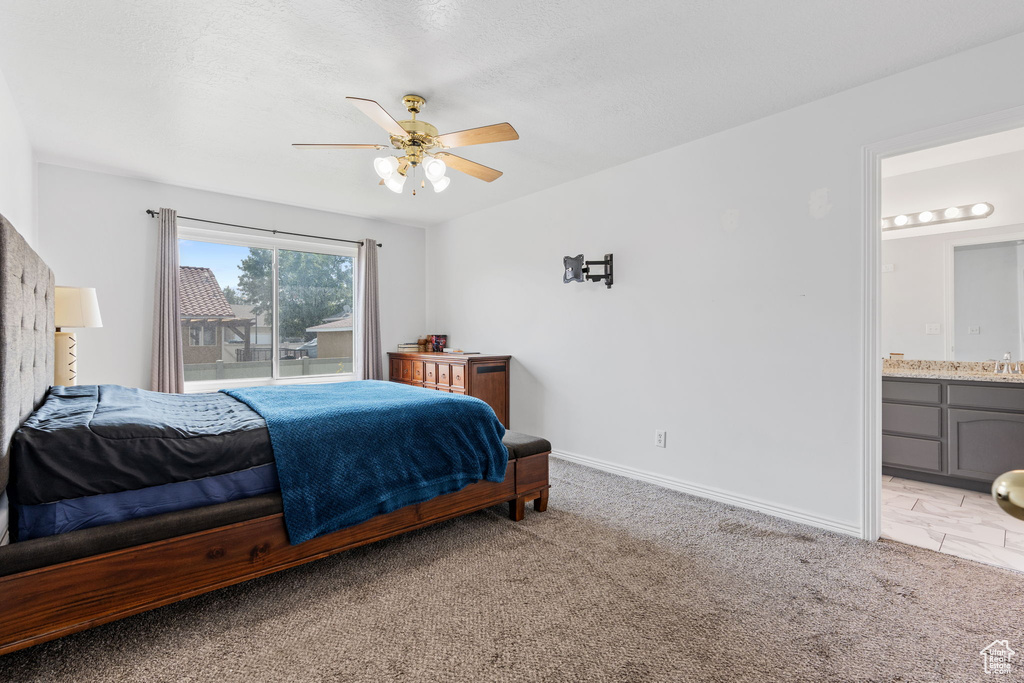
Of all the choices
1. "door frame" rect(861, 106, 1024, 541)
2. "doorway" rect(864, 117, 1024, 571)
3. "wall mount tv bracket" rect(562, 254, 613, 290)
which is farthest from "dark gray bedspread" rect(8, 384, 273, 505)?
"doorway" rect(864, 117, 1024, 571)

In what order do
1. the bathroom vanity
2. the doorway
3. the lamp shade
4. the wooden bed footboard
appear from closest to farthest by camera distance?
the wooden bed footboard, the lamp shade, the doorway, the bathroom vanity

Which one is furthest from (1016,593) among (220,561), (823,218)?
(220,561)

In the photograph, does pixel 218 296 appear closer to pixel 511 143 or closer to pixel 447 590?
pixel 511 143

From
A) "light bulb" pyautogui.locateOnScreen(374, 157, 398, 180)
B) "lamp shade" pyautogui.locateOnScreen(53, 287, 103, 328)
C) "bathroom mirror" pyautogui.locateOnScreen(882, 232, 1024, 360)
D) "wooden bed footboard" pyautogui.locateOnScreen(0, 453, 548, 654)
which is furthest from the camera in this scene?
"bathroom mirror" pyautogui.locateOnScreen(882, 232, 1024, 360)

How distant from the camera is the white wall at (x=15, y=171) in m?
2.44

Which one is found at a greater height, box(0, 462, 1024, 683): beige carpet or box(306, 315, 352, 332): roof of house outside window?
box(306, 315, 352, 332): roof of house outside window

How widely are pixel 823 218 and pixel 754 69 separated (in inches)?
35.5

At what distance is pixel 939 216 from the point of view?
3.72 meters

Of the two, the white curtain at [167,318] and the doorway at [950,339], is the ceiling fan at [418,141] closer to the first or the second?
the doorway at [950,339]

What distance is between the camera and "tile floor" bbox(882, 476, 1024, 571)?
7.91 feet

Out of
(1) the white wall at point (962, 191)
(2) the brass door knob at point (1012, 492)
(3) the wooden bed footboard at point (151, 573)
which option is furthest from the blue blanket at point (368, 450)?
(1) the white wall at point (962, 191)

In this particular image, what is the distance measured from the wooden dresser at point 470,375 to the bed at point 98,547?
6.91 feet

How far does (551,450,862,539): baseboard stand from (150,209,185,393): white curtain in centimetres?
333

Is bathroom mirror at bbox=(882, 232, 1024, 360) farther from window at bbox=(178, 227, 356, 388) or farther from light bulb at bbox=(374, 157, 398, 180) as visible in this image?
window at bbox=(178, 227, 356, 388)
